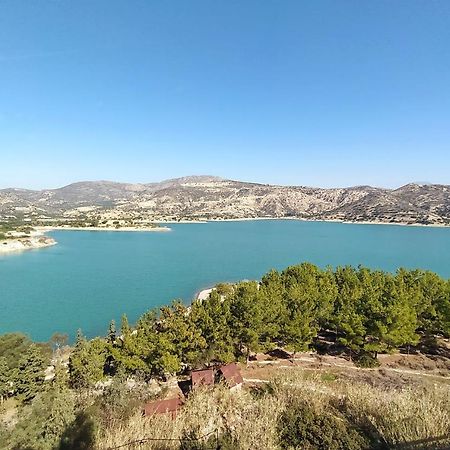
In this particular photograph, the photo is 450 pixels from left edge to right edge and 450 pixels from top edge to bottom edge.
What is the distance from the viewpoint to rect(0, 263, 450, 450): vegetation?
5840 millimetres

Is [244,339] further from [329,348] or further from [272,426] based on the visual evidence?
[272,426]

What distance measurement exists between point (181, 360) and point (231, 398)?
13830 mm

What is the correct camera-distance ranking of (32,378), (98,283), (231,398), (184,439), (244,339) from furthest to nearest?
(98,283), (244,339), (32,378), (231,398), (184,439)

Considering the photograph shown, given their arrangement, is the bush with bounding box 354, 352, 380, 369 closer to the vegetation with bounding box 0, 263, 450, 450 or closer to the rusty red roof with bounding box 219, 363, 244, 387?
the vegetation with bounding box 0, 263, 450, 450

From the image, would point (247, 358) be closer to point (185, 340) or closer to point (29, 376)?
point (185, 340)

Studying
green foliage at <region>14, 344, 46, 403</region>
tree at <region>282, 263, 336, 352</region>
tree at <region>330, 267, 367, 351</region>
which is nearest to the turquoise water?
green foliage at <region>14, 344, 46, 403</region>

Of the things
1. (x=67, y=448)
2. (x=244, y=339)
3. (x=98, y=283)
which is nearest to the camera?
(x=67, y=448)

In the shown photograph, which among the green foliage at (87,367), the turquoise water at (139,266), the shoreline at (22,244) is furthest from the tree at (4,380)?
the shoreline at (22,244)

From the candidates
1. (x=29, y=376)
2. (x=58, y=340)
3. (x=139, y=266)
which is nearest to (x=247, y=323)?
(x=29, y=376)

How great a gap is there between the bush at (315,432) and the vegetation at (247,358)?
0.06 feet

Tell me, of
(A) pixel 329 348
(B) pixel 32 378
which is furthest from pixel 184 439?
(A) pixel 329 348

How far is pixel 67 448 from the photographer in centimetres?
587

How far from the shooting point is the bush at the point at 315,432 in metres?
5.80

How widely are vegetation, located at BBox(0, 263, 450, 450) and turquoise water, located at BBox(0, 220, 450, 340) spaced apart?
915cm
